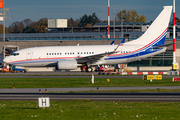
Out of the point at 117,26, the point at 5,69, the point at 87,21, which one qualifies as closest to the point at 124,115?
the point at 5,69

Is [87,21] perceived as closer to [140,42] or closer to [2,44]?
[2,44]

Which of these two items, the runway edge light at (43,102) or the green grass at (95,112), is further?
the runway edge light at (43,102)

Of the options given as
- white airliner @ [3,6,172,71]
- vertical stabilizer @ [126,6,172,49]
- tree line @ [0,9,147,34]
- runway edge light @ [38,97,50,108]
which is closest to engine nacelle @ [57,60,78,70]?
white airliner @ [3,6,172,71]

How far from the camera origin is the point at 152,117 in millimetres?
12789

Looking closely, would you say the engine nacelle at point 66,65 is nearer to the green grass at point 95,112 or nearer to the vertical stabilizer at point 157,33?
the vertical stabilizer at point 157,33

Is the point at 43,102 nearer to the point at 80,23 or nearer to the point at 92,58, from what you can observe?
the point at 92,58

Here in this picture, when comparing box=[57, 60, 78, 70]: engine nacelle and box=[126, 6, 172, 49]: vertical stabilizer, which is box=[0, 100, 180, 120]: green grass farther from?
box=[126, 6, 172, 49]: vertical stabilizer

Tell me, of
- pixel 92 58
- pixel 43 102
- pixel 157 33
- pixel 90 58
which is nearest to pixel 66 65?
pixel 90 58

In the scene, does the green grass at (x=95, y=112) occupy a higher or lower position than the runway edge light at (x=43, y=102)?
lower

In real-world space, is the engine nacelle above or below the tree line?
below

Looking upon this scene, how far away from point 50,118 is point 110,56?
3599 cm

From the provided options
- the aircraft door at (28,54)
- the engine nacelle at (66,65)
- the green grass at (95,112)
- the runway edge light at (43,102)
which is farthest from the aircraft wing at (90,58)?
the runway edge light at (43,102)

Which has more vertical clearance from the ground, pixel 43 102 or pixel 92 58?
pixel 92 58

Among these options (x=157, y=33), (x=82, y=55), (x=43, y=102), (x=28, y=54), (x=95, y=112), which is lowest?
(x=95, y=112)
